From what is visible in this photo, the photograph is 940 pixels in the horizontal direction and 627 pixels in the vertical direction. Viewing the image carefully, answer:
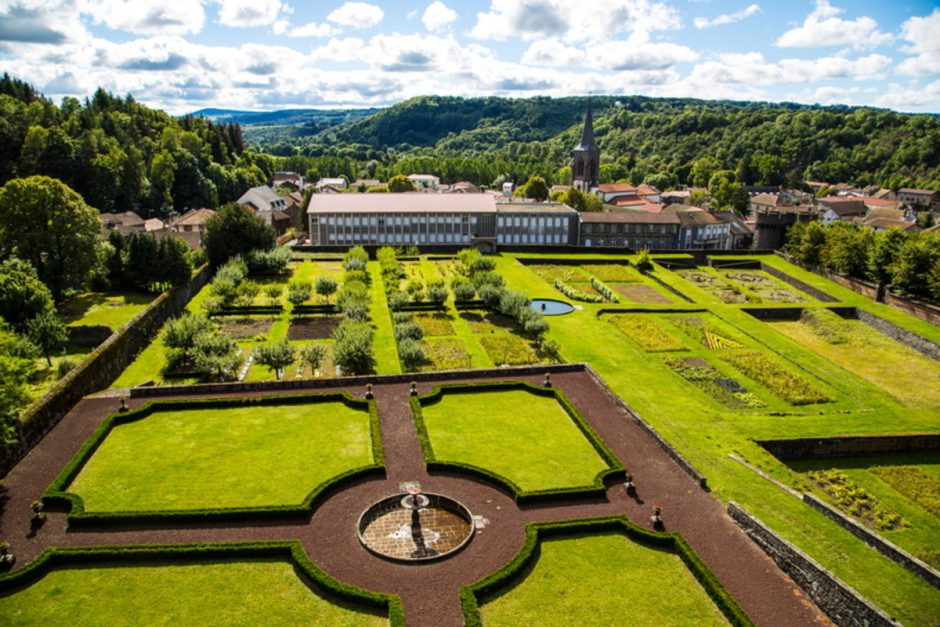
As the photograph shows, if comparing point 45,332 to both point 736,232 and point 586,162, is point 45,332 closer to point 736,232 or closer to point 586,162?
point 736,232

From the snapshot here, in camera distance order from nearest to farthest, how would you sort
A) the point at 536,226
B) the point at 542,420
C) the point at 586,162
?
the point at 542,420 → the point at 536,226 → the point at 586,162

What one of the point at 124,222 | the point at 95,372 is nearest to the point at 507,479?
the point at 95,372

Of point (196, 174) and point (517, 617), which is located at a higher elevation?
point (196, 174)

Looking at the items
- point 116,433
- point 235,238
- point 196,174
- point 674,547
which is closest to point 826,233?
point 674,547

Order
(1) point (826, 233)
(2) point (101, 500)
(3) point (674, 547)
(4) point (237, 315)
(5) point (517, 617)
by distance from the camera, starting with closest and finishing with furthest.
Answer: (5) point (517, 617), (3) point (674, 547), (2) point (101, 500), (4) point (237, 315), (1) point (826, 233)

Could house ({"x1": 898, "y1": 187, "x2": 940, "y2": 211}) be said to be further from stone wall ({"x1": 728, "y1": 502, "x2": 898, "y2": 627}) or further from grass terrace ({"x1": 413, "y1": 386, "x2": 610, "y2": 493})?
stone wall ({"x1": 728, "y1": 502, "x2": 898, "y2": 627})

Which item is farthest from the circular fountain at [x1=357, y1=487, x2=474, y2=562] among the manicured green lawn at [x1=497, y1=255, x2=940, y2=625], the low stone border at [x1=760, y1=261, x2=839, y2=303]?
the low stone border at [x1=760, y1=261, x2=839, y2=303]

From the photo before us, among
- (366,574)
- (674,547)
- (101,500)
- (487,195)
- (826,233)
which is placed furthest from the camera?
(487,195)

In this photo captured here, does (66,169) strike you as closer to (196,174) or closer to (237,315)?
(196,174)
